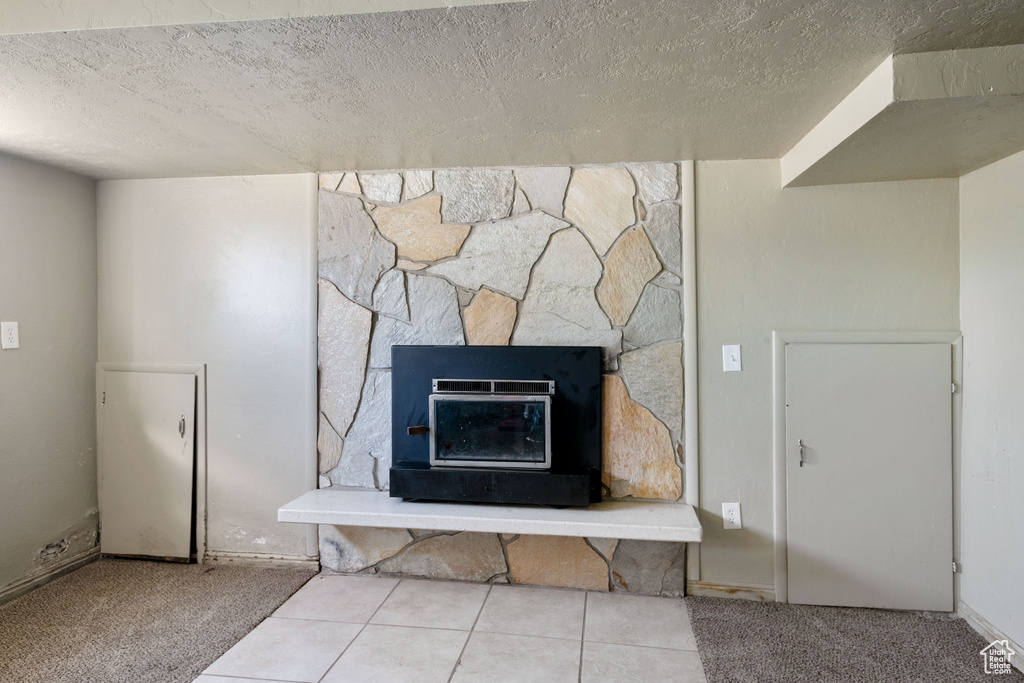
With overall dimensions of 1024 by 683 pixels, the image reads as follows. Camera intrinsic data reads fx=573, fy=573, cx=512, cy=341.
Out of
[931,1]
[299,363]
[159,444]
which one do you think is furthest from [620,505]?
[159,444]

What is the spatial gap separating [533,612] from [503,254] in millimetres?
1613

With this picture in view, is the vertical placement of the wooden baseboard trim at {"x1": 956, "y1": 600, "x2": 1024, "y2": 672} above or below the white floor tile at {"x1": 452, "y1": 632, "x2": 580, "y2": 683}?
above

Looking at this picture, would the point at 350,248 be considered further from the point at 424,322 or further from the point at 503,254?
the point at 503,254

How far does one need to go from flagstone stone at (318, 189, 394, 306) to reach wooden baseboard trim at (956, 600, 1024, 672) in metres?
2.92

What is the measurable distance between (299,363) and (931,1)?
2711 millimetres

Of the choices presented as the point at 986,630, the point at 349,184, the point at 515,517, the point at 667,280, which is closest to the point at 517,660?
the point at 515,517

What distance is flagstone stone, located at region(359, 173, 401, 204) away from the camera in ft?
9.22

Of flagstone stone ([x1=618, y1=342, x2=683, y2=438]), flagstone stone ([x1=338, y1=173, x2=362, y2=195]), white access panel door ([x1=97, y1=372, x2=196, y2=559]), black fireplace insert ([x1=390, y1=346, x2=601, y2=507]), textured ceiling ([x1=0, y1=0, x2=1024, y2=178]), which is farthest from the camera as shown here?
white access panel door ([x1=97, y1=372, x2=196, y2=559])

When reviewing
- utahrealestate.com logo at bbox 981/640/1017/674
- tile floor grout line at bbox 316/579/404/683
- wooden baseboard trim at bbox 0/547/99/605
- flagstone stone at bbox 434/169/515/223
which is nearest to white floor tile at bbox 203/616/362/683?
tile floor grout line at bbox 316/579/404/683

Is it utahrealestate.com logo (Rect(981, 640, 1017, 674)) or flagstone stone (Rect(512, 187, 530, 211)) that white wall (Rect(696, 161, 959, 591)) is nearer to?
utahrealestate.com logo (Rect(981, 640, 1017, 674))

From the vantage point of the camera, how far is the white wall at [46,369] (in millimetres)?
2590

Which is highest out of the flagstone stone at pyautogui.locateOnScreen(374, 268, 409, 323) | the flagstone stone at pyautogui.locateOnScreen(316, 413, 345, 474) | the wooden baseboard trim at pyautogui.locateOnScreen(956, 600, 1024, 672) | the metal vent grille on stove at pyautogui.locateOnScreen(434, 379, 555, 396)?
the flagstone stone at pyautogui.locateOnScreen(374, 268, 409, 323)

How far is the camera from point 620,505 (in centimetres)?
257

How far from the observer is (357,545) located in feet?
9.29
